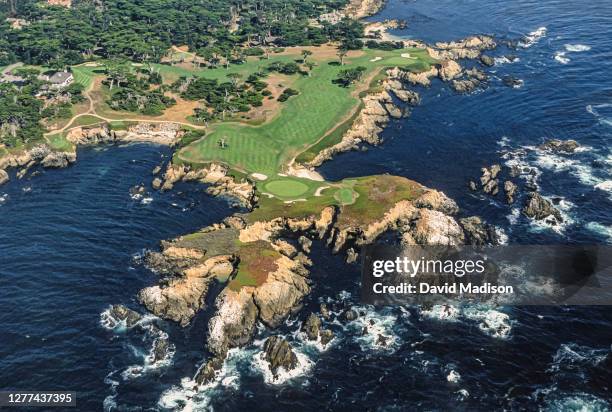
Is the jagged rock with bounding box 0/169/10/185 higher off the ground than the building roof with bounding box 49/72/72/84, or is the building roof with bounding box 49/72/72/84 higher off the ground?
the building roof with bounding box 49/72/72/84

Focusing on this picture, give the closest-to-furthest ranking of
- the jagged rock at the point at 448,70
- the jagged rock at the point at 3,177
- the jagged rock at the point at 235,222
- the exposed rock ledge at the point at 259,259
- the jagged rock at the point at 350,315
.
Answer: the exposed rock ledge at the point at 259,259 → the jagged rock at the point at 350,315 → the jagged rock at the point at 235,222 → the jagged rock at the point at 3,177 → the jagged rock at the point at 448,70

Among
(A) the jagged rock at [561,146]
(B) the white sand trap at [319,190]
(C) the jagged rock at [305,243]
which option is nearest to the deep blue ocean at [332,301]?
(A) the jagged rock at [561,146]

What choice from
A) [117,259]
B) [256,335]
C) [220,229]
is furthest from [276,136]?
[256,335]

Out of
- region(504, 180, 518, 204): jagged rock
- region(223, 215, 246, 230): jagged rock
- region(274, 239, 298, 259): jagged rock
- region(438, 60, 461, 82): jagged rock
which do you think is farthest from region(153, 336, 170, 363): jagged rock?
region(438, 60, 461, 82): jagged rock

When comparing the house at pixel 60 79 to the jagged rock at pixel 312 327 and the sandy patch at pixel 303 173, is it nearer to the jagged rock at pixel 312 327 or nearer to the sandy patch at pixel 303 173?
the sandy patch at pixel 303 173

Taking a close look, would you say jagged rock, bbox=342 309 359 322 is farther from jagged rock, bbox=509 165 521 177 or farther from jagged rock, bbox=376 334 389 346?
Result: jagged rock, bbox=509 165 521 177

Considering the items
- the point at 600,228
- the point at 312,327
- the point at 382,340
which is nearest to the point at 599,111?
the point at 600,228

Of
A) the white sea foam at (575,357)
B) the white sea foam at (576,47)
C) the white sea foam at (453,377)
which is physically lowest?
the white sea foam at (453,377)

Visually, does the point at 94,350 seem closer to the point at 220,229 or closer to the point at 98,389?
the point at 98,389

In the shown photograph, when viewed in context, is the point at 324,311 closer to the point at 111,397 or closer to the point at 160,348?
the point at 160,348
